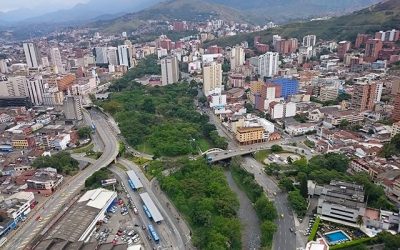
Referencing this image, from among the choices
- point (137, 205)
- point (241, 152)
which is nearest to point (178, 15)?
point (241, 152)

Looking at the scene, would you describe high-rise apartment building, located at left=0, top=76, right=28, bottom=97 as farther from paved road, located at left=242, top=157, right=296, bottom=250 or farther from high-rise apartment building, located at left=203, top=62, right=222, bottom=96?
paved road, located at left=242, top=157, right=296, bottom=250

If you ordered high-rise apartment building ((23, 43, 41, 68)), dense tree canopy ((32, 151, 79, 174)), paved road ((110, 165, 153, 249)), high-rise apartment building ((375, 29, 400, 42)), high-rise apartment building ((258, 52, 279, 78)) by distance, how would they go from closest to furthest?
paved road ((110, 165, 153, 249)) → dense tree canopy ((32, 151, 79, 174)) → high-rise apartment building ((258, 52, 279, 78)) → high-rise apartment building ((375, 29, 400, 42)) → high-rise apartment building ((23, 43, 41, 68))

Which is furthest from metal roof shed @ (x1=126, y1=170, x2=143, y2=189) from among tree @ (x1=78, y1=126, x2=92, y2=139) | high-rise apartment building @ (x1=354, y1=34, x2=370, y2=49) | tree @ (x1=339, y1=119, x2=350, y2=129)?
high-rise apartment building @ (x1=354, y1=34, x2=370, y2=49)

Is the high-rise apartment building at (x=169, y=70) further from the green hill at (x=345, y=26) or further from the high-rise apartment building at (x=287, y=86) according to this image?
the green hill at (x=345, y=26)

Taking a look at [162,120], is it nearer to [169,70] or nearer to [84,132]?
[84,132]

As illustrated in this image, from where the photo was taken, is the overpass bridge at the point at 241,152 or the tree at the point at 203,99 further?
the tree at the point at 203,99

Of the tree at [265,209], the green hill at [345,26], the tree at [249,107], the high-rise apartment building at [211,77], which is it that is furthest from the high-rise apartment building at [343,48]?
the tree at [265,209]
